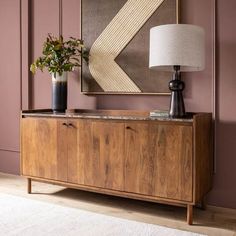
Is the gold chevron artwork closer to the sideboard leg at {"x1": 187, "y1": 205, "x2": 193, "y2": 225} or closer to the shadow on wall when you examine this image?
the shadow on wall

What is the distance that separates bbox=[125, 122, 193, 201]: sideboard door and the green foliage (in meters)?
0.89

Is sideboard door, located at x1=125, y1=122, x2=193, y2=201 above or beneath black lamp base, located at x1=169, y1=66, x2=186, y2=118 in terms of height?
beneath

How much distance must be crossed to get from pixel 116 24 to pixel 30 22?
3.35 feet

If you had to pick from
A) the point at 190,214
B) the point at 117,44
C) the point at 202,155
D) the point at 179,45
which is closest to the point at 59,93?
the point at 117,44

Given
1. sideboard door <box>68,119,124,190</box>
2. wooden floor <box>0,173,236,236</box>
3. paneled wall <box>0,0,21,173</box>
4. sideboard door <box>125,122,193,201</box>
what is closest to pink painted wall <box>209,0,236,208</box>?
wooden floor <box>0,173,236,236</box>

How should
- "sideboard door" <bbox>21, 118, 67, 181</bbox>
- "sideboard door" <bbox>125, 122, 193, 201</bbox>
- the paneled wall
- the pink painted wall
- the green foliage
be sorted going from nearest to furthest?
"sideboard door" <bbox>125, 122, 193, 201</bbox>
the pink painted wall
"sideboard door" <bbox>21, 118, 67, 181</bbox>
the green foliage
the paneled wall

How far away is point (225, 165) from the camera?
2395 mm

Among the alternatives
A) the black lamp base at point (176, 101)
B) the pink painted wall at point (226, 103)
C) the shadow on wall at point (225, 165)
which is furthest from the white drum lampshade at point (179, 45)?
the shadow on wall at point (225, 165)

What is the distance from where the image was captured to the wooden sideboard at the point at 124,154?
2105 millimetres

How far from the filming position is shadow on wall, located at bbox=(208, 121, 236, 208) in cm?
237

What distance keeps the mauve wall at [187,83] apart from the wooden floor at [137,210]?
21cm

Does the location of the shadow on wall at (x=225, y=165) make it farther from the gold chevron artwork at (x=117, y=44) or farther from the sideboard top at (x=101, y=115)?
the gold chevron artwork at (x=117, y=44)

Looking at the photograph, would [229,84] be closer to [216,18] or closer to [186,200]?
[216,18]

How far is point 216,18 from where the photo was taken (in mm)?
2389
